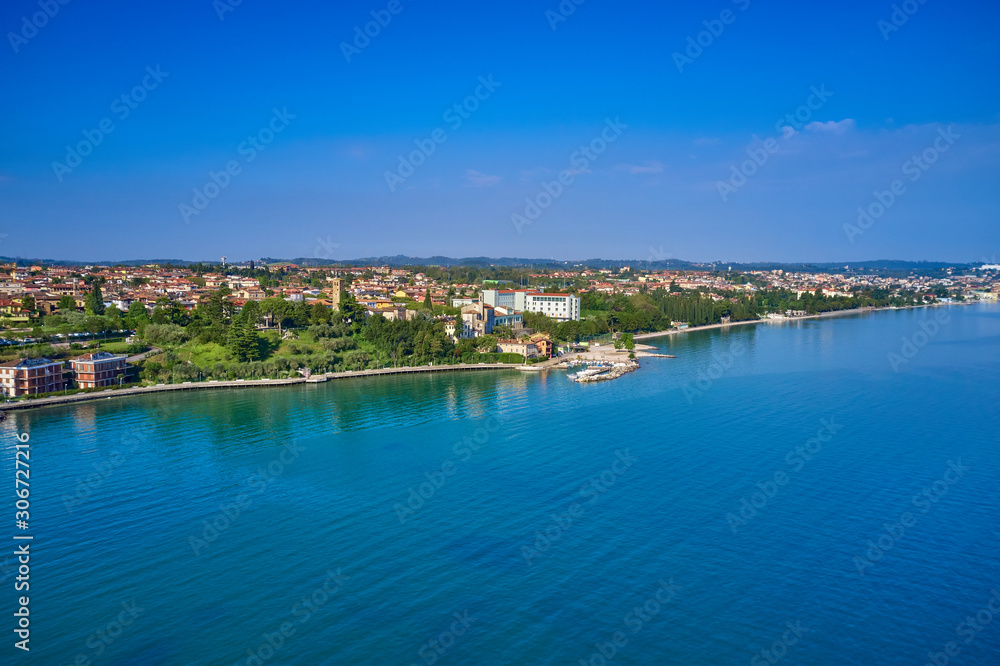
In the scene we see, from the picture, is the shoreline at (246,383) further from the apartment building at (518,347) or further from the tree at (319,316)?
the tree at (319,316)

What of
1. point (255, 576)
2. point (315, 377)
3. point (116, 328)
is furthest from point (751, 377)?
point (116, 328)

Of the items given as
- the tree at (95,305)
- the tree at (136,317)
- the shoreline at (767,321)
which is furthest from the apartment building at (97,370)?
the shoreline at (767,321)

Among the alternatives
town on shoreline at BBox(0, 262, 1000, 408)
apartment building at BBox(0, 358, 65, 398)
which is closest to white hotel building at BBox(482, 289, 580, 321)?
town on shoreline at BBox(0, 262, 1000, 408)

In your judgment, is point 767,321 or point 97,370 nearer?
point 97,370

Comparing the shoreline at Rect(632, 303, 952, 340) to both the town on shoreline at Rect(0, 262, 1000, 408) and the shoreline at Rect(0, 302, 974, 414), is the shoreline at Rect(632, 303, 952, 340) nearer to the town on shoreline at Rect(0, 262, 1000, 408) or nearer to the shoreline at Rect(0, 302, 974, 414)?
the town on shoreline at Rect(0, 262, 1000, 408)

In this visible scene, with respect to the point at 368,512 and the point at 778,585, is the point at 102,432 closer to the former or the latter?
the point at 368,512

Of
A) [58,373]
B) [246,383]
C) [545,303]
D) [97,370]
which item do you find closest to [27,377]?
[58,373]

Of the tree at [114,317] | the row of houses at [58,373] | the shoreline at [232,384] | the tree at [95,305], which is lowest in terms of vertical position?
the shoreline at [232,384]

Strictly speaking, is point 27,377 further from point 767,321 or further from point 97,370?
point 767,321
